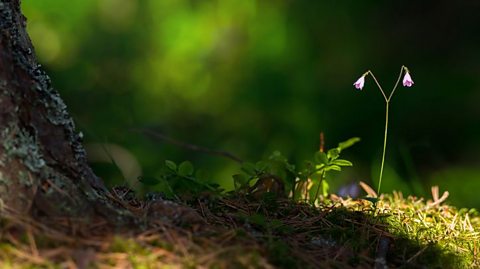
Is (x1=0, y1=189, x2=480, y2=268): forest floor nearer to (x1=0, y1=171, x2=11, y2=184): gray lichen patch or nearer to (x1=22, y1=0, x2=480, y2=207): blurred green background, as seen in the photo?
(x1=0, y1=171, x2=11, y2=184): gray lichen patch

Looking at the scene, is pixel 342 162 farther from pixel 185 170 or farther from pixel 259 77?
pixel 259 77

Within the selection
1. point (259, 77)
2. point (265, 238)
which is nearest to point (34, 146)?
point (265, 238)

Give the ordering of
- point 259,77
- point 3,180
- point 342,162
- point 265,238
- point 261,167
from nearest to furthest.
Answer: point 3,180 → point 265,238 → point 342,162 → point 261,167 → point 259,77

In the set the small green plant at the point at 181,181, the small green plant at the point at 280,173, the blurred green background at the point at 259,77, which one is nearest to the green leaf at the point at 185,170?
the small green plant at the point at 181,181

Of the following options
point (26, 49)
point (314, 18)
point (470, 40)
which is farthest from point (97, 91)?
point (26, 49)

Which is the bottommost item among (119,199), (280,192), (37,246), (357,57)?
(37,246)

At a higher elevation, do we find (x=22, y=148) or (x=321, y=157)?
(x=321, y=157)

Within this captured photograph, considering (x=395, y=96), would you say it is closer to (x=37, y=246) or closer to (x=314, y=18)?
(x=314, y=18)
